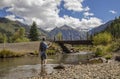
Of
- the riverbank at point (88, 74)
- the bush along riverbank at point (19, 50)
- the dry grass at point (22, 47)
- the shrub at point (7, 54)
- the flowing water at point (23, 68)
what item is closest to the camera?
the riverbank at point (88, 74)

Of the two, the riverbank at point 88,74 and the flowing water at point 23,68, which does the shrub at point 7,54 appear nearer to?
the flowing water at point 23,68

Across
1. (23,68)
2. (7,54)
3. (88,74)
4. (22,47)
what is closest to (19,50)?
(22,47)

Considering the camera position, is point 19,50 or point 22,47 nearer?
point 19,50

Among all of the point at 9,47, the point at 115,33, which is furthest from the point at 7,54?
the point at 115,33

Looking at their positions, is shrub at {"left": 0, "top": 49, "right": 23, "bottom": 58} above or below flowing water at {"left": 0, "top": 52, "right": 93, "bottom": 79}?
below

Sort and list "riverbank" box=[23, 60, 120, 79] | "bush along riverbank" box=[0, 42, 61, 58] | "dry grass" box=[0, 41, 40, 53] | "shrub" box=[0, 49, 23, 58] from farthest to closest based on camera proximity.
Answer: "dry grass" box=[0, 41, 40, 53]
"bush along riverbank" box=[0, 42, 61, 58]
"shrub" box=[0, 49, 23, 58]
"riverbank" box=[23, 60, 120, 79]

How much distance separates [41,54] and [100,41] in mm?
83092

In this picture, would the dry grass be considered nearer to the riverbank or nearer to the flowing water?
the flowing water

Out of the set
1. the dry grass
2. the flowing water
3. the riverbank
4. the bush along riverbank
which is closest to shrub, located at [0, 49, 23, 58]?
the bush along riverbank

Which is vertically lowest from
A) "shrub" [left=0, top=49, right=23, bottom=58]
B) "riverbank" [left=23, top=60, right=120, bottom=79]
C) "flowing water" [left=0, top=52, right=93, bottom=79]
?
"shrub" [left=0, top=49, right=23, bottom=58]

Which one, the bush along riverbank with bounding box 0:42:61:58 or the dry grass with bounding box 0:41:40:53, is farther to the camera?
the dry grass with bounding box 0:41:40:53

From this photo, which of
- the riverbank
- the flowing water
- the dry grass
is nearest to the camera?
the riverbank

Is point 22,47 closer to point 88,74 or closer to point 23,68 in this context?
point 23,68

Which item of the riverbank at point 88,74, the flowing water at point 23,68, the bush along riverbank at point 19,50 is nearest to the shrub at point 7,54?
the bush along riverbank at point 19,50
